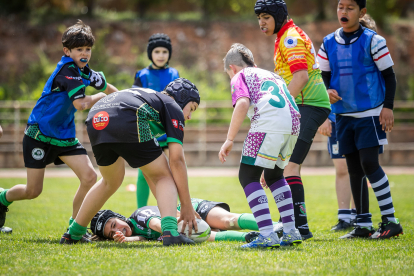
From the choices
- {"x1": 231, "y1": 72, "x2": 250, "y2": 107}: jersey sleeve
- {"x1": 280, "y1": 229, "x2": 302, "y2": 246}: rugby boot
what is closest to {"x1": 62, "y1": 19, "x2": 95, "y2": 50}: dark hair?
{"x1": 231, "y1": 72, "x2": 250, "y2": 107}: jersey sleeve

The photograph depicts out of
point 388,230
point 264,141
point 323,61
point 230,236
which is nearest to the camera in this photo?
point 264,141

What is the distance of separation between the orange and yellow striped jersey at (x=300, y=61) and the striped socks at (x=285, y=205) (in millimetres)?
965

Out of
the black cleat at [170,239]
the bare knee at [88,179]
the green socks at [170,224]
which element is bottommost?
the black cleat at [170,239]

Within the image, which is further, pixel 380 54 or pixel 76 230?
A: pixel 380 54

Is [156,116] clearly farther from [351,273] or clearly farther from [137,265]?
[351,273]

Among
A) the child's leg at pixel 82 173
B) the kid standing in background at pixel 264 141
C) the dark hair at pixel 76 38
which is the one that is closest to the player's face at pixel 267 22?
the kid standing in background at pixel 264 141

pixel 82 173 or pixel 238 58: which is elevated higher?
pixel 238 58

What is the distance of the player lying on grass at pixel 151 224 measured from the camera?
4211 millimetres

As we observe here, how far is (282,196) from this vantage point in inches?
144

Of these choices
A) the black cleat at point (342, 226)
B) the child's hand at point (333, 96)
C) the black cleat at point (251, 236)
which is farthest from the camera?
the black cleat at point (342, 226)

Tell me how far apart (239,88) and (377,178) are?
5.68 feet

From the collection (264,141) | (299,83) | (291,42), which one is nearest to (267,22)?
(291,42)

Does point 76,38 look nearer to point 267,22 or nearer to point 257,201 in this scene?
point 267,22

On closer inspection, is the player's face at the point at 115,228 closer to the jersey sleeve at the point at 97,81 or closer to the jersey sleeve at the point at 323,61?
the jersey sleeve at the point at 97,81
